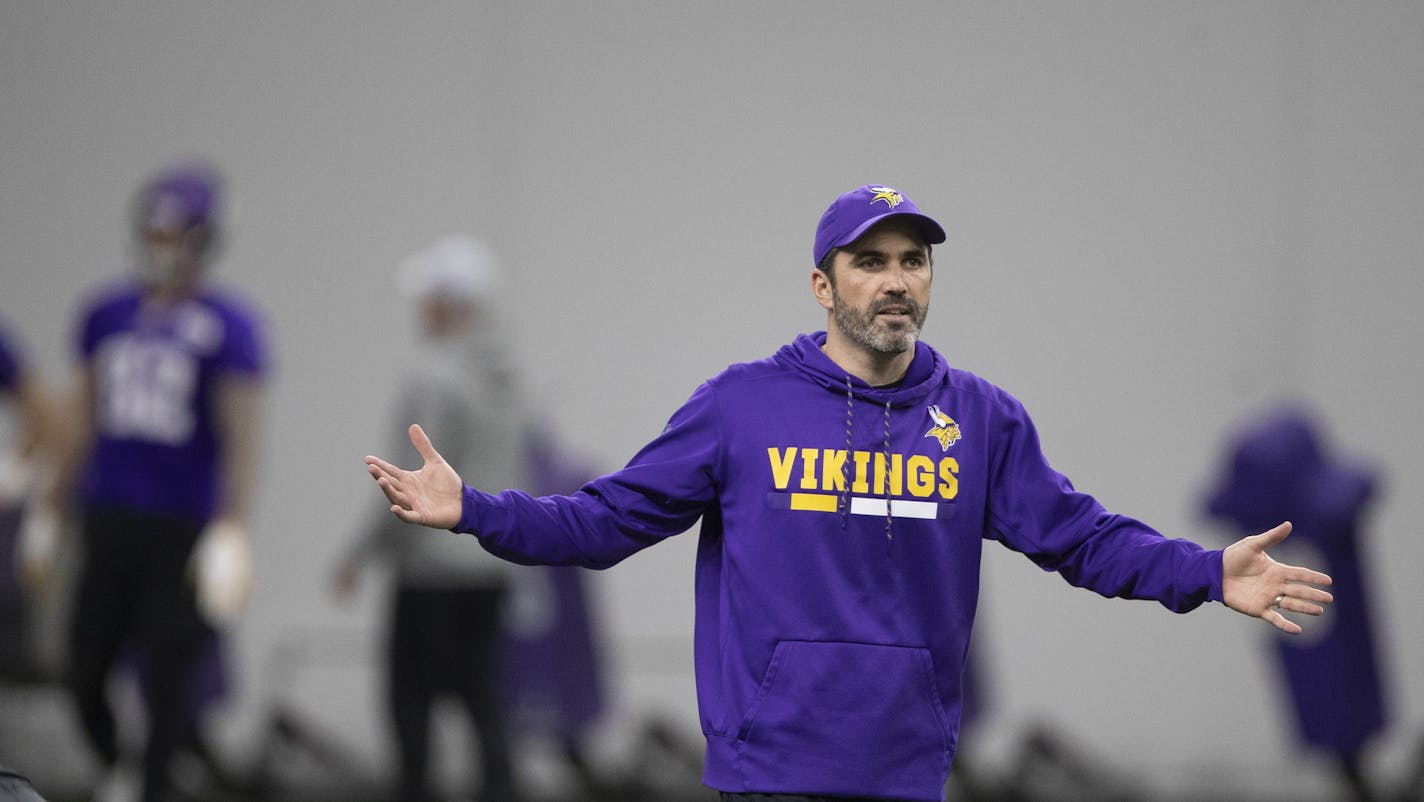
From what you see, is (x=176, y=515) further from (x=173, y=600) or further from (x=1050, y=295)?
(x=1050, y=295)

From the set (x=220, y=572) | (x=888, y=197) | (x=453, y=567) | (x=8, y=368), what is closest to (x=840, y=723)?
(x=888, y=197)

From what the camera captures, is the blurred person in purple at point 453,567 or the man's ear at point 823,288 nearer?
the man's ear at point 823,288

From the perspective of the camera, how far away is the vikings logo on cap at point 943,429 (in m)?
3.79

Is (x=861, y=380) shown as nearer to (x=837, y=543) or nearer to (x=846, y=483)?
(x=846, y=483)

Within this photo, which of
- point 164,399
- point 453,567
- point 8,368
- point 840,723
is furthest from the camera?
point 453,567

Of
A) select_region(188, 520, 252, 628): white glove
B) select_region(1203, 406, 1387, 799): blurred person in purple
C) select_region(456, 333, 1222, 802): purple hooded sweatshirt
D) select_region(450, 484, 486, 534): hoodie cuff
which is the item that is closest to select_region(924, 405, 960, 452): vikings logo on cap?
select_region(456, 333, 1222, 802): purple hooded sweatshirt

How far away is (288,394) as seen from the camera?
1091cm

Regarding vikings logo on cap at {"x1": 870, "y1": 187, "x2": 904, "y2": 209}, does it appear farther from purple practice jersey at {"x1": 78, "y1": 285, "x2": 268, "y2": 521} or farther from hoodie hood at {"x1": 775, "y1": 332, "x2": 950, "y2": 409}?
purple practice jersey at {"x1": 78, "y1": 285, "x2": 268, "y2": 521}

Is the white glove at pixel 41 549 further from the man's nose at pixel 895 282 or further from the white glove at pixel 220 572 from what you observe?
the man's nose at pixel 895 282

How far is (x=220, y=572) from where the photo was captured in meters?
6.27

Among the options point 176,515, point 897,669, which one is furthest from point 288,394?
point 897,669

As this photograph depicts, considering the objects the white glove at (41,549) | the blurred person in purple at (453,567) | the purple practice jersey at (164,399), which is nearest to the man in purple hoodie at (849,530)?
the purple practice jersey at (164,399)

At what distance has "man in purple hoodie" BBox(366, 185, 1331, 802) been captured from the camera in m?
3.65

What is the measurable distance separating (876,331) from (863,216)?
21cm
